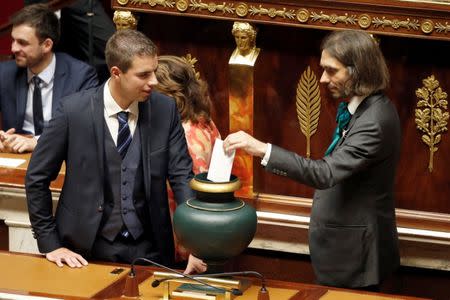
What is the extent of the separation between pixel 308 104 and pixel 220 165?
4.72 ft

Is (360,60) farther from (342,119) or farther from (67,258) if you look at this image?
(67,258)

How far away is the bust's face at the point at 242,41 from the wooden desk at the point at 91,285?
4.47 ft

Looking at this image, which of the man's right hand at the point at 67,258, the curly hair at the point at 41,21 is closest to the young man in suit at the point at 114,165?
the man's right hand at the point at 67,258

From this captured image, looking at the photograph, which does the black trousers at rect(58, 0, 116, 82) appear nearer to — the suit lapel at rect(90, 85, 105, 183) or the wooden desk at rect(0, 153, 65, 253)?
the wooden desk at rect(0, 153, 65, 253)

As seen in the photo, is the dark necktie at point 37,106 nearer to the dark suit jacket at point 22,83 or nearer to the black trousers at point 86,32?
the dark suit jacket at point 22,83

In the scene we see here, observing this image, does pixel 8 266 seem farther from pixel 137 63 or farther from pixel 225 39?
pixel 225 39

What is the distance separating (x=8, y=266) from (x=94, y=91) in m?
0.70

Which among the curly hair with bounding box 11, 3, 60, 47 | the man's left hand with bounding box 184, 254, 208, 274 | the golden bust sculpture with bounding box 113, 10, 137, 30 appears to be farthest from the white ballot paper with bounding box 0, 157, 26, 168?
the man's left hand with bounding box 184, 254, 208, 274

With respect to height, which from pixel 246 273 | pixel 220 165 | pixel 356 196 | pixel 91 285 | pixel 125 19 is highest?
pixel 125 19

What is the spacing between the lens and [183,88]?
4758mm

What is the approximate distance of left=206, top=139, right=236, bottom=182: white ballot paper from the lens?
149 inches

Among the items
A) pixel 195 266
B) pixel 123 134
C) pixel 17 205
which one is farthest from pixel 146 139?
pixel 17 205

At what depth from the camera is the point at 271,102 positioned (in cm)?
527

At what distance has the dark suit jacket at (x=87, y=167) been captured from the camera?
167 inches
